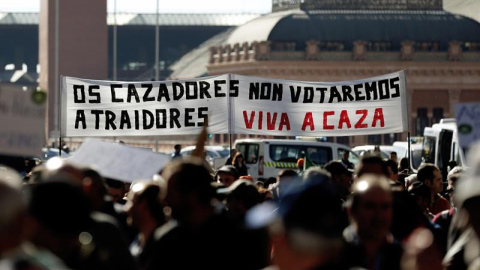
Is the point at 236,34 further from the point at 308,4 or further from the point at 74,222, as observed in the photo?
the point at 74,222

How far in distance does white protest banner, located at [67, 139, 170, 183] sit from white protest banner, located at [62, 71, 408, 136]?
8.90 meters

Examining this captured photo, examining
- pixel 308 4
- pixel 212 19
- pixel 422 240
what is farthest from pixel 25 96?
pixel 212 19

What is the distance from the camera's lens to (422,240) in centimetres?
533

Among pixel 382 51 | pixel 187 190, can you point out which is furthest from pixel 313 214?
pixel 382 51

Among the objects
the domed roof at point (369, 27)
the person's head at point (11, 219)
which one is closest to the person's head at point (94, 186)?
the person's head at point (11, 219)

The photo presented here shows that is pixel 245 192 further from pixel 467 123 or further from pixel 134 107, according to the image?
A: pixel 134 107

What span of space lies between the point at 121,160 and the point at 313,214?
4.77 metres

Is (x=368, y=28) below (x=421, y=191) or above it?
above

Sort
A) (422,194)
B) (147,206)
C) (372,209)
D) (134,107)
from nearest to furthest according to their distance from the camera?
(372,209)
(147,206)
(422,194)
(134,107)

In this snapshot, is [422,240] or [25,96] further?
[25,96]

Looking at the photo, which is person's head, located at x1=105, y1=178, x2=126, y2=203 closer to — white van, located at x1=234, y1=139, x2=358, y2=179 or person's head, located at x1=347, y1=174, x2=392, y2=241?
person's head, located at x1=347, y1=174, x2=392, y2=241

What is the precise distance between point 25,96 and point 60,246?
2496mm

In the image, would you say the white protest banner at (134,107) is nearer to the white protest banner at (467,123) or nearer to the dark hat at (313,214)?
the white protest banner at (467,123)

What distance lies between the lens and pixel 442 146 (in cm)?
3319
